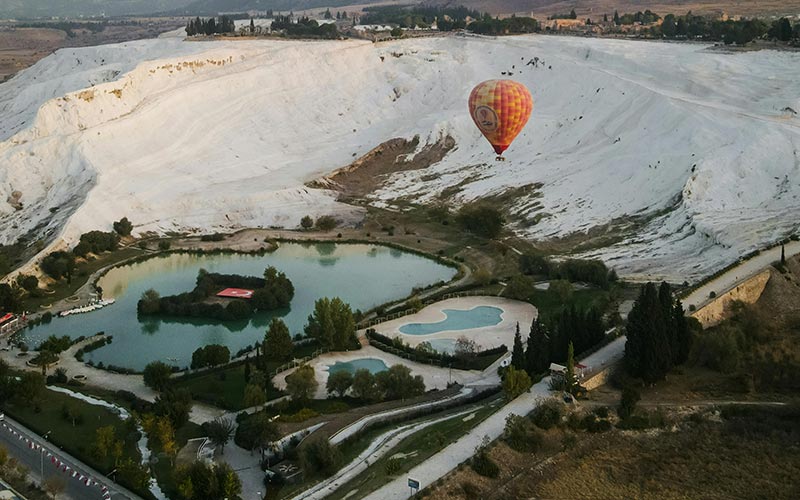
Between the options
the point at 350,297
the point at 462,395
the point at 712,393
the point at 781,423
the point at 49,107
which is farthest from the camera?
the point at 49,107

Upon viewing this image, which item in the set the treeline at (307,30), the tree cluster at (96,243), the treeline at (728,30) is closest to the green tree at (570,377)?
the tree cluster at (96,243)

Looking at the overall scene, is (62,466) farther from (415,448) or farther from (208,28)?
(208,28)

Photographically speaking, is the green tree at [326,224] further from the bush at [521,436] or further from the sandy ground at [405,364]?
the bush at [521,436]

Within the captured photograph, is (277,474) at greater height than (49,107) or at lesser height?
lesser

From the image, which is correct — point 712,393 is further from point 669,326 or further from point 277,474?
point 277,474

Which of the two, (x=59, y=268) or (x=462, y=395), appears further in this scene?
(x=59, y=268)

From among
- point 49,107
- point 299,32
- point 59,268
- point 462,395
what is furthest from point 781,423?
point 299,32
